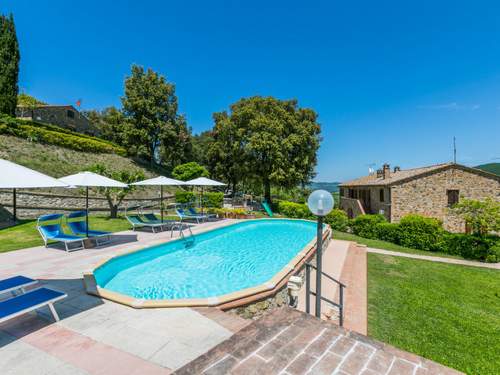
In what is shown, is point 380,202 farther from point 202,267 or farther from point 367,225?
point 202,267

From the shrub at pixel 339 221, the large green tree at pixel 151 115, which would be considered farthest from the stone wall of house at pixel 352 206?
the large green tree at pixel 151 115

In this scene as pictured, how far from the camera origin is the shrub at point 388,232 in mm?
13656

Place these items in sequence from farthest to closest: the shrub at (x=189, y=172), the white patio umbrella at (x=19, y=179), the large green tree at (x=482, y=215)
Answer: the shrub at (x=189, y=172) < the large green tree at (x=482, y=215) < the white patio umbrella at (x=19, y=179)

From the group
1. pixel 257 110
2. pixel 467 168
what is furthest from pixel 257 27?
pixel 467 168

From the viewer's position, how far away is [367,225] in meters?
14.8

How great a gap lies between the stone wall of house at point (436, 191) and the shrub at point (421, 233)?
18.9ft

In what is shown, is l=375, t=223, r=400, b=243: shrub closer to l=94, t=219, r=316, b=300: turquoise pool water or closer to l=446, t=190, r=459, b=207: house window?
l=94, t=219, r=316, b=300: turquoise pool water

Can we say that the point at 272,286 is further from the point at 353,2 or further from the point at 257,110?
the point at 257,110

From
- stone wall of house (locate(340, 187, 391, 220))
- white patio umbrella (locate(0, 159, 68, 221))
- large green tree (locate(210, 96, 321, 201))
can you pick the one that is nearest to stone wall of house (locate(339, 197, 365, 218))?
stone wall of house (locate(340, 187, 391, 220))

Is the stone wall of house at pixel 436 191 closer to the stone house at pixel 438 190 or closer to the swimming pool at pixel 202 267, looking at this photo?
the stone house at pixel 438 190

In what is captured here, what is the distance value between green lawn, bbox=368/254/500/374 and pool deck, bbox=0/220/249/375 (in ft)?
10.9

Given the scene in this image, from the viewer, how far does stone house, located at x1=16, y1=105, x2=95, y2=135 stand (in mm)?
29359

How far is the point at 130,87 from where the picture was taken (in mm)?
32156

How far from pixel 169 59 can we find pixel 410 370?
27.0m
